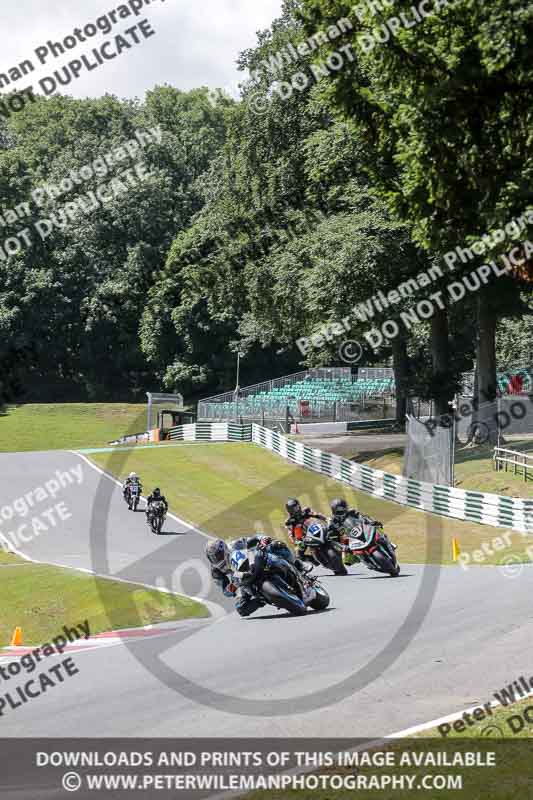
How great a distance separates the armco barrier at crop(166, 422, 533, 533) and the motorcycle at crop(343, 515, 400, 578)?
9.32m

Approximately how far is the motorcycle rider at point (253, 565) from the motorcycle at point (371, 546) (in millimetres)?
4068

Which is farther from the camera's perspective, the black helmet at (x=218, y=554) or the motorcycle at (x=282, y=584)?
the black helmet at (x=218, y=554)

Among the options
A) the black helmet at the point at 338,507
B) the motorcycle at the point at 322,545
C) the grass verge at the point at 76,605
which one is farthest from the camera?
the black helmet at the point at 338,507

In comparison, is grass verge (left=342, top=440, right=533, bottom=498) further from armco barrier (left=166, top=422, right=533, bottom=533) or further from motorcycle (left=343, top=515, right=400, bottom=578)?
motorcycle (left=343, top=515, right=400, bottom=578)

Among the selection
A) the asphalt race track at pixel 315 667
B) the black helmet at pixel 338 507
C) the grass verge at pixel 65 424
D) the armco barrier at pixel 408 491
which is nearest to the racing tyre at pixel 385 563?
the asphalt race track at pixel 315 667

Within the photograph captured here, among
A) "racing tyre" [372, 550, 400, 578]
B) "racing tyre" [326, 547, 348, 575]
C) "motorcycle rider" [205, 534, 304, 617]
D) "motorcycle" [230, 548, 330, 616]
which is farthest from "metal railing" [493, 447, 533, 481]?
"motorcycle rider" [205, 534, 304, 617]

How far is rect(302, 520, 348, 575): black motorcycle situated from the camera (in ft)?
65.4

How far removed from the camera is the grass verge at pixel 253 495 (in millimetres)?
28359

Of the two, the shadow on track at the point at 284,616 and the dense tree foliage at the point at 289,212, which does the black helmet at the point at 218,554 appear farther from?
the dense tree foliage at the point at 289,212

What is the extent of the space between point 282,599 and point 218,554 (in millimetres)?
1426

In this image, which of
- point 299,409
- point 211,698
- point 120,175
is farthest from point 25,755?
point 120,175

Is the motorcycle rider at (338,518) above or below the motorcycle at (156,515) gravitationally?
above

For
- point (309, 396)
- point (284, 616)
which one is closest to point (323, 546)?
point (284, 616)

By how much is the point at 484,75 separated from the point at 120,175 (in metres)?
72.0
